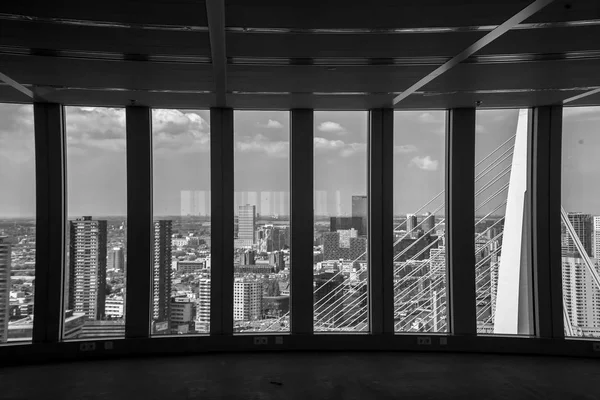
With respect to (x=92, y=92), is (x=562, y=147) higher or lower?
lower

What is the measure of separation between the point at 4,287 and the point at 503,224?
807cm

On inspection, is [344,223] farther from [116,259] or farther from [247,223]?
[116,259]

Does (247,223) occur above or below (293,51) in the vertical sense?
below

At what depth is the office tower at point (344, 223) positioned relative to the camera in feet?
24.2

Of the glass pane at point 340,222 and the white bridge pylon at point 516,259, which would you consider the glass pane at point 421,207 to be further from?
the white bridge pylon at point 516,259

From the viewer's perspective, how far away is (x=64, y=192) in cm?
698

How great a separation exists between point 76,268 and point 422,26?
6.19m

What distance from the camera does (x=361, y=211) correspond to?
292 inches

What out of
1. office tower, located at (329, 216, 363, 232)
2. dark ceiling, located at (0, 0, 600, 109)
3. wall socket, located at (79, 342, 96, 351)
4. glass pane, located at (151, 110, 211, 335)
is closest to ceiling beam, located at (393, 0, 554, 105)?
dark ceiling, located at (0, 0, 600, 109)

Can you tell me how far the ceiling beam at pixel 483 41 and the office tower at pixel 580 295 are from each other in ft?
13.3

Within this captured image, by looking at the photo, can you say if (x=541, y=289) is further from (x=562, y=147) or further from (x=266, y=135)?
(x=266, y=135)

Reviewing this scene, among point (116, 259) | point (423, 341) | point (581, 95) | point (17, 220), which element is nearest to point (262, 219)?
point (116, 259)

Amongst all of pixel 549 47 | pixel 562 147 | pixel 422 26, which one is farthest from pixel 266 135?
pixel 562 147

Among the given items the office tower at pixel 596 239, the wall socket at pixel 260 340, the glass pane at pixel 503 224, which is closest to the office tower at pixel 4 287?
the wall socket at pixel 260 340
